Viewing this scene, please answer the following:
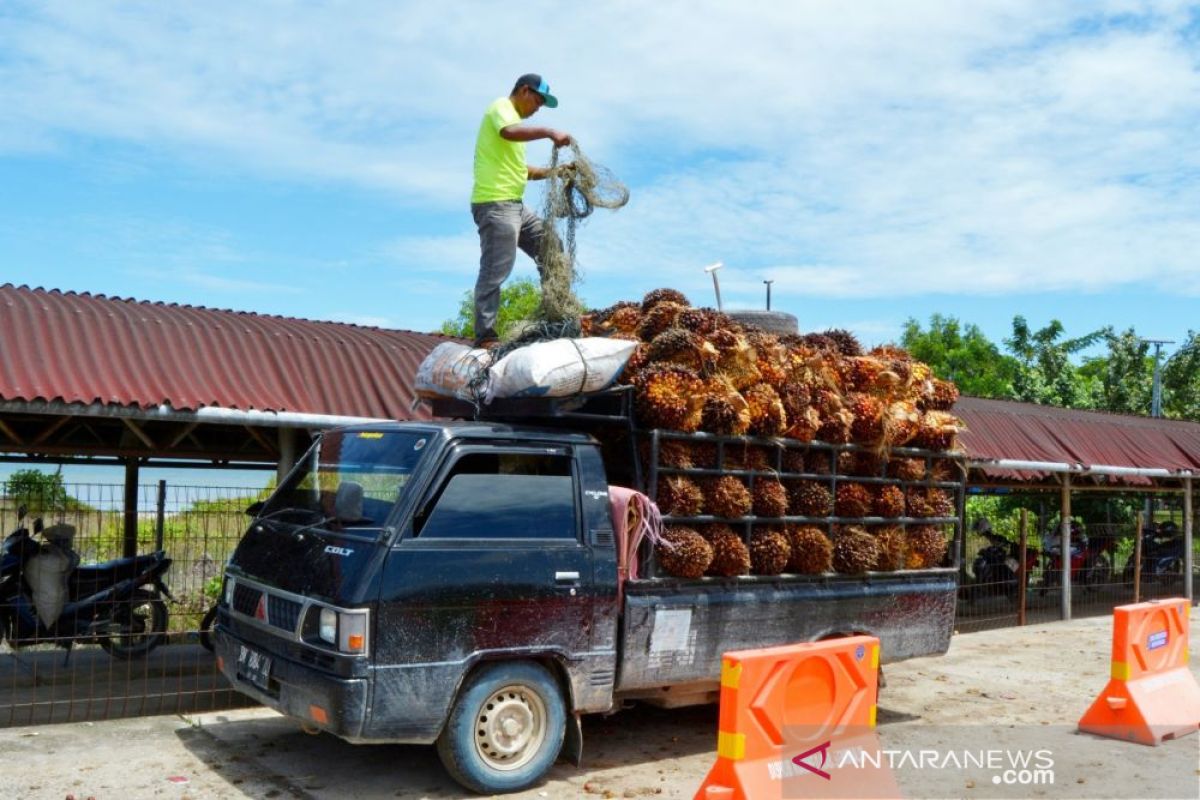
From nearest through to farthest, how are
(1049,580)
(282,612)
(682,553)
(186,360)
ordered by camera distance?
(282,612)
(682,553)
(186,360)
(1049,580)

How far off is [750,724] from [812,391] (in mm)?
3148

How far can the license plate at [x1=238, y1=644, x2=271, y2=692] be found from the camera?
6.40 m

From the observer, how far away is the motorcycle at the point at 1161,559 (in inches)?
818

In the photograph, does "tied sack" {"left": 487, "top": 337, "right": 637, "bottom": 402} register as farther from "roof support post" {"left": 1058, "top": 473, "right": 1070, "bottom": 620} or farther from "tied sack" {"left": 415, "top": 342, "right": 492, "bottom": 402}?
"roof support post" {"left": 1058, "top": 473, "right": 1070, "bottom": 620}

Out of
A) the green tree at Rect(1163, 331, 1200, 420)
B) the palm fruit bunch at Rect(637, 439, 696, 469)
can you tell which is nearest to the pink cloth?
the palm fruit bunch at Rect(637, 439, 696, 469)

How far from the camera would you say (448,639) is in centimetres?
612

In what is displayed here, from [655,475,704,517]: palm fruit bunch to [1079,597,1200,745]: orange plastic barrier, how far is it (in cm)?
365

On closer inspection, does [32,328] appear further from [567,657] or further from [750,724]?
[750,724]

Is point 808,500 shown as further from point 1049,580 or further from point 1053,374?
point 1053,374

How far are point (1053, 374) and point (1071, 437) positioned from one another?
52.7 ft

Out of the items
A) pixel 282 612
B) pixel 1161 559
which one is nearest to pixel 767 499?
pixel 282 612

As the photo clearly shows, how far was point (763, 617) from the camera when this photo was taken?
25.0ft

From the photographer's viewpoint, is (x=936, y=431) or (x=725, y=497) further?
(x=936, y=431)

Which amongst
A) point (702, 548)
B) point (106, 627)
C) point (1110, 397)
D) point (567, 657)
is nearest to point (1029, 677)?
point (702, 548)
